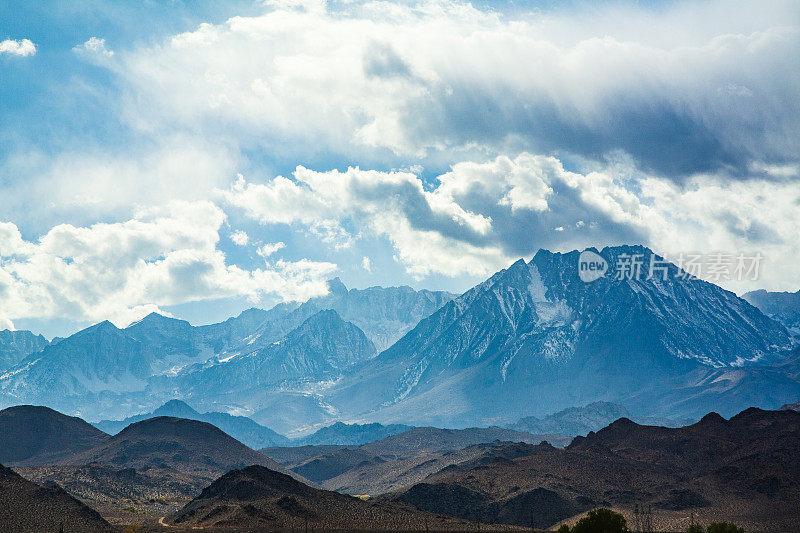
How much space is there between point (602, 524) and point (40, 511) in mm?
101587

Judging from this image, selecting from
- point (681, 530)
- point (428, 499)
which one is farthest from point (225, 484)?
point (681, 530)

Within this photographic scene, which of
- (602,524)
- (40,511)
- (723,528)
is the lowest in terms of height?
(723,528)

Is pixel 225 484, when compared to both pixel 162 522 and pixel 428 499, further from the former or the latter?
pixel 428 499

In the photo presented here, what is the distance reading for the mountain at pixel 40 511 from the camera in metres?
142

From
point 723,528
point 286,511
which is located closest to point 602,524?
point 723,528

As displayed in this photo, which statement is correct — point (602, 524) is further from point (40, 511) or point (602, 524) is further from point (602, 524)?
point (40, 511)

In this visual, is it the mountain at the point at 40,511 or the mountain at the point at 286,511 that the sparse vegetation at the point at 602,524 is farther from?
the mountain at the point at 40,511

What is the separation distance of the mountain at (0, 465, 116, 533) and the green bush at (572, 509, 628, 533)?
83.5 m

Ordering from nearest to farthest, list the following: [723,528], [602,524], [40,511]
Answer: [723,528]
[602,524]
[40,511]

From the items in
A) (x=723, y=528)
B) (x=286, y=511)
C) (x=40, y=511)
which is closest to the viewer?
(x=723, y=528)

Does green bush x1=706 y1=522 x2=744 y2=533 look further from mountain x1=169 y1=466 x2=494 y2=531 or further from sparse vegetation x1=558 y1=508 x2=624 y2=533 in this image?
mountain x1=169 y1=466 x2=494 y2=531

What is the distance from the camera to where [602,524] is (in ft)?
395

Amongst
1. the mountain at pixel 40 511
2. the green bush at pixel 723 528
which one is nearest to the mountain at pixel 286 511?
the mountain at pixel 40 511

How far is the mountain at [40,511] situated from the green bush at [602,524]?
83.5 meters
